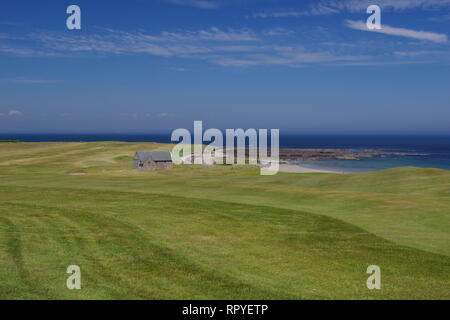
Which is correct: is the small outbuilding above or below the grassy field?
above

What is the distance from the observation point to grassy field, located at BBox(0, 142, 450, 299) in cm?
1225

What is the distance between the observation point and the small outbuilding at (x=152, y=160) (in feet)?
285

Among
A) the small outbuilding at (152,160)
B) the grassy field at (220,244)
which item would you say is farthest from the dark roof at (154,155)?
the grassy field at (220,244)

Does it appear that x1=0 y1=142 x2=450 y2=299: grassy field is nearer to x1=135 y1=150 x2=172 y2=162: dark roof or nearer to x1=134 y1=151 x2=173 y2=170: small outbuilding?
x1=134 y1=151 x2=173 y2=170: small outbuilding

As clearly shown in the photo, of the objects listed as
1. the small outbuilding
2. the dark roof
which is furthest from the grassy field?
the dark roof

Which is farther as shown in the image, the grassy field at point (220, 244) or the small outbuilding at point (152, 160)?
the small outbuilding at point (152, 160)

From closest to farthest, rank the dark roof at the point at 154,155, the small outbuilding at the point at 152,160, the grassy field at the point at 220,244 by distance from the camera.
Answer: the grassy field at the point at 220,244 < the small outbuilding at the point at 152,160 < the dark roof at the point at 154,155

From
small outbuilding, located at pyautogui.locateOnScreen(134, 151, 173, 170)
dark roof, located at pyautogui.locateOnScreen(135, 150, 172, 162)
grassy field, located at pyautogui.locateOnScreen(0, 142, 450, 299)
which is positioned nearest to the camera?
grassy field, located at pyautogui.locateOnScreen(0, 142, 450, 299)

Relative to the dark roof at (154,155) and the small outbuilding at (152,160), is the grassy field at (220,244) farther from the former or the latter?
the dark roof at (154,155)

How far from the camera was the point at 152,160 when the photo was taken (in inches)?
3462

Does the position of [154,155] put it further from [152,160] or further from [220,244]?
[220,244]

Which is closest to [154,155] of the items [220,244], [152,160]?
[152,160]

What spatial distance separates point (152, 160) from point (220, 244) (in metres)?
72.4

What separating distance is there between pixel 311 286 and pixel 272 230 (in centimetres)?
807
